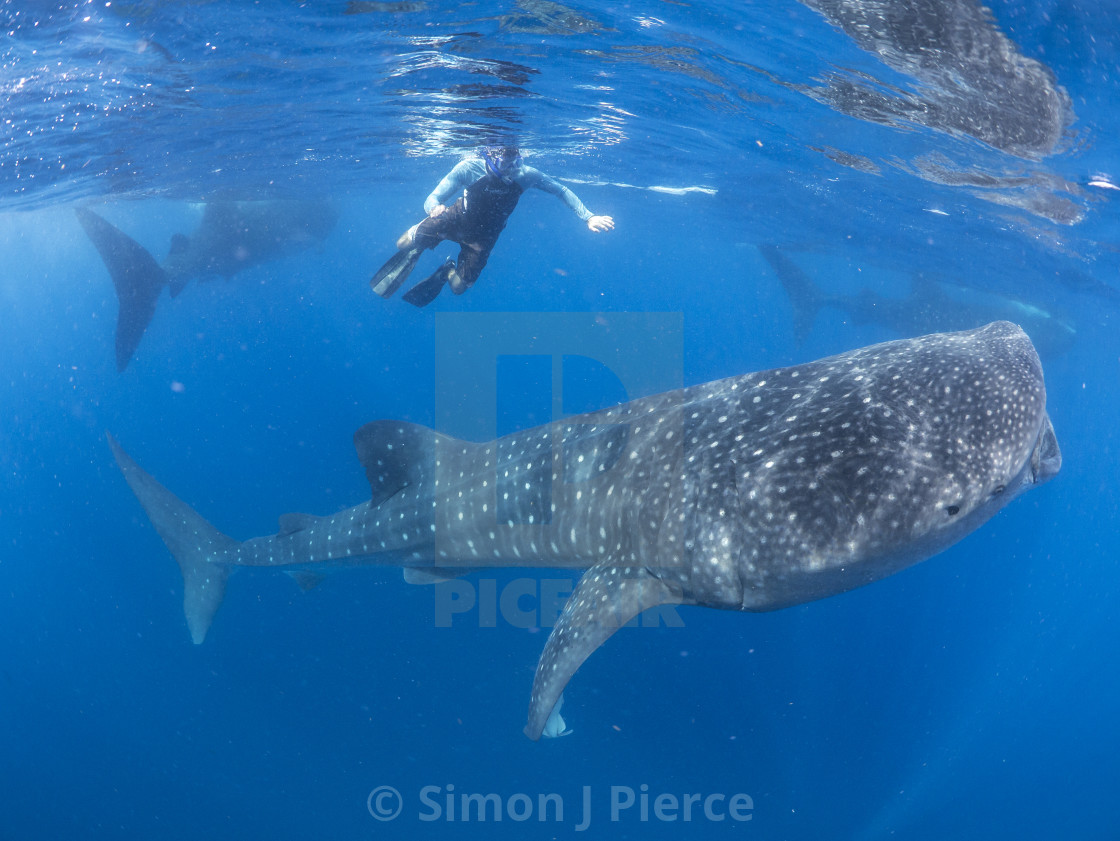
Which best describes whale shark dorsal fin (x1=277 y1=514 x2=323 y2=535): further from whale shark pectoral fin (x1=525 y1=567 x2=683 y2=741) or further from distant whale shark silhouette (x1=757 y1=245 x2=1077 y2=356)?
distant whale shark silhouette (x1=757 y1=245 x2=1077 y2=356)

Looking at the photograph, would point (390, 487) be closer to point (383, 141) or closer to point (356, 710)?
point (356, 710)

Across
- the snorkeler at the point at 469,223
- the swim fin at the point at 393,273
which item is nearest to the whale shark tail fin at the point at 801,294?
the snorkeler at the point at 469,223

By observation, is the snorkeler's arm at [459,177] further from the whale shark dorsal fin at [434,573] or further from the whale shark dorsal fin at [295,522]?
the whale shark dorsal fin at [434,573]

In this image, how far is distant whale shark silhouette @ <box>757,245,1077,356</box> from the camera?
20.0 meters

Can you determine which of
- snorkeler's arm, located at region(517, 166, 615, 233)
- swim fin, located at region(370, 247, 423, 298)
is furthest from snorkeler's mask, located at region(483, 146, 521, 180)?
swim fin, located at region(370, 247, 423, 298)

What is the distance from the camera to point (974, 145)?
377 inches

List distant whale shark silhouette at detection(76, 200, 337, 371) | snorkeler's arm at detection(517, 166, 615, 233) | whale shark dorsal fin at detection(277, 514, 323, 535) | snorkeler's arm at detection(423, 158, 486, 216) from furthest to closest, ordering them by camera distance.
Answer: distant whale shark silhouette at detection(76, 200, 337, 371) < snorkeler's arm at detection(423, 158, 486, 216) < snorkeler's arm at detection(517, 166, 615, 233) < whale shark dorsal fin at detection(277, 514, 323, 535)

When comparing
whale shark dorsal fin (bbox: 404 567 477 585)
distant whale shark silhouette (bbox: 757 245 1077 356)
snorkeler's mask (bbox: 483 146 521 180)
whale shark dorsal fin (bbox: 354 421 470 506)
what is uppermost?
snorkeler's mask (bbox: 483 146 521 180)

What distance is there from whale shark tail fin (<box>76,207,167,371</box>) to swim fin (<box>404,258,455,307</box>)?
1084 centimetres

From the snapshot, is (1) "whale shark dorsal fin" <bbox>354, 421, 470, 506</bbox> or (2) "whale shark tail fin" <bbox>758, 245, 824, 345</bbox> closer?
(1) "whale shark dorsal fin" <bbox>354, 421, 470, 506</bbox>

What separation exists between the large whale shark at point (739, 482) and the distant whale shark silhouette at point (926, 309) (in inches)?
682

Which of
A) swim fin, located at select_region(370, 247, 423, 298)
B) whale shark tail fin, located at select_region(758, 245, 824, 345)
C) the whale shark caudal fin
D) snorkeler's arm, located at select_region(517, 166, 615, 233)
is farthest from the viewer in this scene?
whale shark tail fin, located at select_region(758, 245, 824, 345)

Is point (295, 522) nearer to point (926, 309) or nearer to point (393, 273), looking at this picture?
point (393, 273)

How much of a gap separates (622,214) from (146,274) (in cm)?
2001
